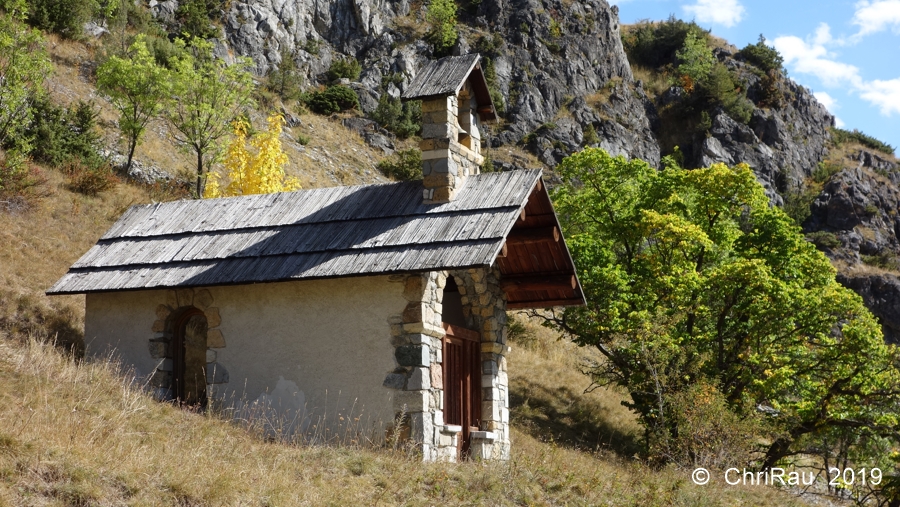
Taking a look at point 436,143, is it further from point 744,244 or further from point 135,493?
point 744,244

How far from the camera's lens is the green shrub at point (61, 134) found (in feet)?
69.9

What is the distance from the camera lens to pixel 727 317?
1825 centimetres

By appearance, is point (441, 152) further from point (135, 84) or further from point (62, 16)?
point (62, 16)

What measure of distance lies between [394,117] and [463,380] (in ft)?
103

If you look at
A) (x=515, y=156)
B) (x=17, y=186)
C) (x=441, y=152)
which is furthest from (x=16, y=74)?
(x=515, y=156)

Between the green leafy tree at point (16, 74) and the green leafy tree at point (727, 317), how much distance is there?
41.2ft

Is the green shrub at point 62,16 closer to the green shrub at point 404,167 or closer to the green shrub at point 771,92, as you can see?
the green shrub at point 404,167

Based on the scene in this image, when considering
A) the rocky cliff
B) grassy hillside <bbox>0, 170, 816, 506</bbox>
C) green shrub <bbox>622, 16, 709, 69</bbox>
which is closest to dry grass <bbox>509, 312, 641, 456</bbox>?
grassy hillside <bbox>0, 170, 816, 506</bbox>

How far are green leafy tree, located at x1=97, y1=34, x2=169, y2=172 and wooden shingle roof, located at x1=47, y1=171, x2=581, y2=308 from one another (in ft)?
29.7

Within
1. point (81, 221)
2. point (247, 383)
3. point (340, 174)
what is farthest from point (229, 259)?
point (340, 174)

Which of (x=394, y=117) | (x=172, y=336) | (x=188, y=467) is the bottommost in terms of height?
(x=188, y=467)

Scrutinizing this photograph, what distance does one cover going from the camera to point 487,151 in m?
44.7

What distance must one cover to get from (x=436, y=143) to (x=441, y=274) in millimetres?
2163

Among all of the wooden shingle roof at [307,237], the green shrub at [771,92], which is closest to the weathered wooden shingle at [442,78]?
the wooden shingle roof at [307,237]
